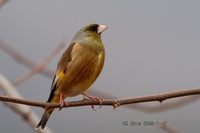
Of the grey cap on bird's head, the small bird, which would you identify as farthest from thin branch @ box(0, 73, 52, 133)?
the grey cap on bird's head

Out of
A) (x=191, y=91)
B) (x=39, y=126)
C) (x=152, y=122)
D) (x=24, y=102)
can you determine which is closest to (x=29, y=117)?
(x=39, y=126)

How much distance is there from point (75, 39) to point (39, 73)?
323 mm

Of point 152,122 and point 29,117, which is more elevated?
point 152,122

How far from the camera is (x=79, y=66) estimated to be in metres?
2.12

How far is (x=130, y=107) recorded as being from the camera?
6.85ft

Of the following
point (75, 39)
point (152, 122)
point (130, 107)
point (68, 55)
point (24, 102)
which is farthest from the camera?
point (75, 39)

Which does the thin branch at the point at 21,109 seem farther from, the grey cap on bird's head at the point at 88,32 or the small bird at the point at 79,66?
the grey cap on bird's head at the point at 88,32

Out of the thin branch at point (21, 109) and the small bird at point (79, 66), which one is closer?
the small bird at point (79, 66)

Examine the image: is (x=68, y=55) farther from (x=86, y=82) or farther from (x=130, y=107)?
(x=130, y=107)

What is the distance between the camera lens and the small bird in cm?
210

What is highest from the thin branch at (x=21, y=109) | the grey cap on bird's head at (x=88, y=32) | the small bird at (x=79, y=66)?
the grey cap on bird's head at (x=88, y=32)

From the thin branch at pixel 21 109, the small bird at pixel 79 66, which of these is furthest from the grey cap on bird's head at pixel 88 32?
the thin branch at pixel 21 109

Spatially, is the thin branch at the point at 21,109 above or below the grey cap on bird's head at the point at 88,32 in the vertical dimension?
below

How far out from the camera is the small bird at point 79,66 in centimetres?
210
